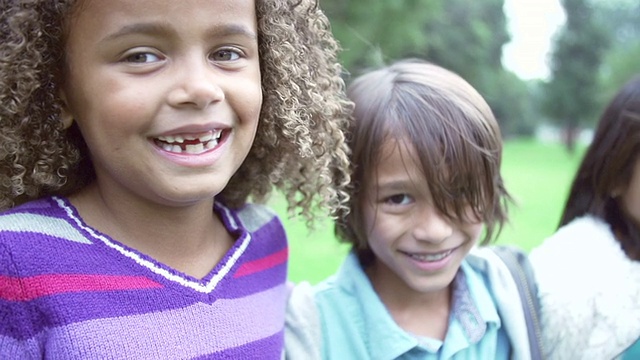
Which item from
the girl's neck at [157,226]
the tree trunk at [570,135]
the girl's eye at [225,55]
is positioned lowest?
the girl's neck at [157,226]

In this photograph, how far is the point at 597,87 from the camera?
34.2m

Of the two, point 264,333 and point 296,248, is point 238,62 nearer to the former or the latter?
point 264,333

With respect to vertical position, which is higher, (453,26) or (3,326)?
(453,26)

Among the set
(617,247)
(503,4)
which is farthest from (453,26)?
(617,247)

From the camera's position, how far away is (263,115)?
6.12ft

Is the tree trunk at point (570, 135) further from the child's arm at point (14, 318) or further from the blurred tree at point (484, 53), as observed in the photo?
the child's arm at point (14, 318)

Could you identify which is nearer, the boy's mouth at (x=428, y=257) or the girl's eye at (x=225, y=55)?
the girl's eye at (x=225, y=55)

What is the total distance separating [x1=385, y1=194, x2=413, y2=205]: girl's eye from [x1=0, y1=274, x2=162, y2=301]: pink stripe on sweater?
78cm

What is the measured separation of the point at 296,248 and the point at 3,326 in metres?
5.84

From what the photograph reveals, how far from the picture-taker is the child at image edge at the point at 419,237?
199 cm

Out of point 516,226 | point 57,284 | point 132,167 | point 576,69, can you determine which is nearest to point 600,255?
point 132,167

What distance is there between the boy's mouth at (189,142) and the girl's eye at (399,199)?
2.06ft

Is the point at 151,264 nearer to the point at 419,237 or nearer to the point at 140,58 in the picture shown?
the point at 140,58

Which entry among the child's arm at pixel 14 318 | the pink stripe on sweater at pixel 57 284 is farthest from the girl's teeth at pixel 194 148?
the child's arm at pixel 14 318
